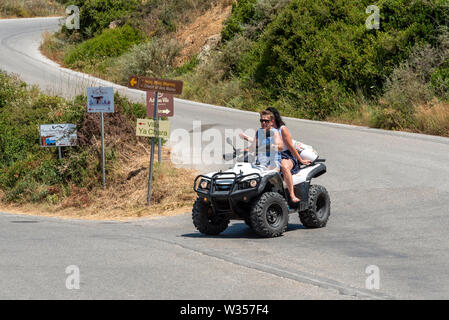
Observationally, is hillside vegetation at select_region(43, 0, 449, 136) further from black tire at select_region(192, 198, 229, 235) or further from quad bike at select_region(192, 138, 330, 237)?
black tire at select_region(192, 198, 229, 235)

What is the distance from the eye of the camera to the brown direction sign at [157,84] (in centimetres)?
1558

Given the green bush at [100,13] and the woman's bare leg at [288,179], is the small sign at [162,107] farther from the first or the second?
the green bush at [100,13]

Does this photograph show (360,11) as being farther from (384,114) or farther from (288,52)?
(384,114)

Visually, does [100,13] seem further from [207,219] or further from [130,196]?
[207,219]

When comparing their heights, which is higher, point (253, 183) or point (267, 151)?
point (267, 151)

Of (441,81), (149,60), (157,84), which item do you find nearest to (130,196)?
(157,84)

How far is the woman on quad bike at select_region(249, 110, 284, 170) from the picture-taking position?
38.0 feet

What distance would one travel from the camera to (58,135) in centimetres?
1998

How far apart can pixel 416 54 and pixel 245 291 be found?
19010 mm

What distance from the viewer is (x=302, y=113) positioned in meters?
27.9

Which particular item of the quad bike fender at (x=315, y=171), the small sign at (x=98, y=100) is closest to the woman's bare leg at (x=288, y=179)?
the quad bike fender at (x=315, y=171)

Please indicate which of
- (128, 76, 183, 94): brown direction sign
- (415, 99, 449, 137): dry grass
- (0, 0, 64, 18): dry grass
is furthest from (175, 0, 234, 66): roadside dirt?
(0, 0, 64, 18): dry grass

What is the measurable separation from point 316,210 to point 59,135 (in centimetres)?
990

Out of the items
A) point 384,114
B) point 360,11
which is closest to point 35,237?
point 384,114
